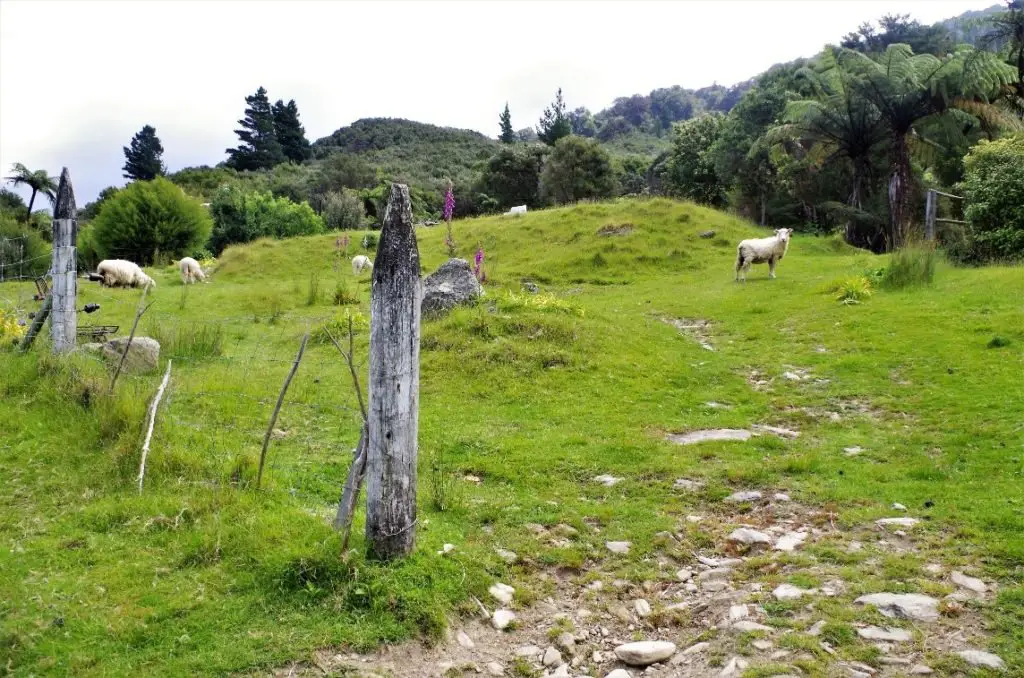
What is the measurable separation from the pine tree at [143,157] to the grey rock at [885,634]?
8023cm

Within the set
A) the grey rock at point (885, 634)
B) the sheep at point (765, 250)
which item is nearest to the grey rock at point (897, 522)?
the grey rock at point (885, 634)

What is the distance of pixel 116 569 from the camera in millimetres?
4914

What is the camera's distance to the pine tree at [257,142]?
80188 millimetres

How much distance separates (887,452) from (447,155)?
8673 centimetres

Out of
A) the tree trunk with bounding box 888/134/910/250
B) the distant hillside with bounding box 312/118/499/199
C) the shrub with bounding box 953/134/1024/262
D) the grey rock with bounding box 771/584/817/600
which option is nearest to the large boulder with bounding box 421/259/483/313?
the grey rock with bounding box 771/584/817/600

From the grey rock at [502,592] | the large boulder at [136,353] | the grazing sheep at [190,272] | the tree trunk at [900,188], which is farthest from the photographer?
the tree trunk at [900,188]

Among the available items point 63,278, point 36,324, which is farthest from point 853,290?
point 36,324

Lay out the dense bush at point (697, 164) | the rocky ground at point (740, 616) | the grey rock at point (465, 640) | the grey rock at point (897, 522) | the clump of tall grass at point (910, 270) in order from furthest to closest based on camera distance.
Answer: the dense bush at point (697, 164) → the clump of tall grass at point (910, 270) → the grey rock at point (897, 522) → the grey rock at point (465, 640) → the rocky ground at point (740, 616)

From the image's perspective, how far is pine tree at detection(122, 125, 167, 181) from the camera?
72838mm

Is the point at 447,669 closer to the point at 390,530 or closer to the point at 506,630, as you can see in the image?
the point at 506,630

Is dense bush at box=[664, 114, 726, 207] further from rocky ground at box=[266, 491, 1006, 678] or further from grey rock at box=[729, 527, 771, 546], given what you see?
rocky ground at box=[266, 491, 1006, 678]

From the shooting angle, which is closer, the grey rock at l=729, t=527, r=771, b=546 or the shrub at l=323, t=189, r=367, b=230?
the grey rock at l=729, t=527, r=771, b=546

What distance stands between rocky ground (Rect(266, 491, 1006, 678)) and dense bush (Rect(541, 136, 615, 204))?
136ft

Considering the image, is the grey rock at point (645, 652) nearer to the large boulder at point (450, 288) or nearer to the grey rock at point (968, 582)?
the grey rock at point (968, 582)
